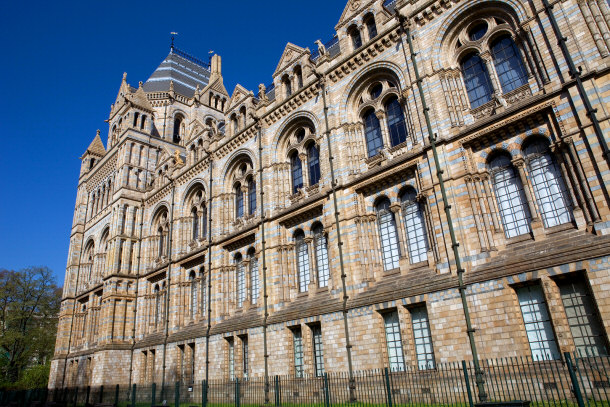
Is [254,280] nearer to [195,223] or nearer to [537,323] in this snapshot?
[195,223]

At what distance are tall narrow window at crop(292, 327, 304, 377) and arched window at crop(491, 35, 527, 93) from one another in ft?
48.0

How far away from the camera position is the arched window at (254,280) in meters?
25.7

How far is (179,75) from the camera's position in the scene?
2178 inches


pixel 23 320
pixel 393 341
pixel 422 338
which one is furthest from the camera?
pixel 23 320

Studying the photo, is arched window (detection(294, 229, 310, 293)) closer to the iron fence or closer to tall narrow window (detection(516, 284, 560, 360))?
the iron fence

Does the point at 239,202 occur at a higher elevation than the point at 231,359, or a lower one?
higher

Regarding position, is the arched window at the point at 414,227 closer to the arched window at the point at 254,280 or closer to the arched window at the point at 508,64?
the arched window at the point at 508,64

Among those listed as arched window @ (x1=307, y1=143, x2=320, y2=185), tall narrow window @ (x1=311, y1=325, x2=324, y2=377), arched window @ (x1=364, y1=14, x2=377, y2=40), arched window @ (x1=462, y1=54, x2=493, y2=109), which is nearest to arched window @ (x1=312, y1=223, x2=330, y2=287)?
tall narrow window @ (x1=311, y1=325, x2=324, y2=377)

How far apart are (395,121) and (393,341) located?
33.2 feet

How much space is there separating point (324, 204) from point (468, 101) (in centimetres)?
819

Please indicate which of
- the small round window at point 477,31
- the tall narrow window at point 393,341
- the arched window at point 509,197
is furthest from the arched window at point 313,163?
the arched window at point 509,197

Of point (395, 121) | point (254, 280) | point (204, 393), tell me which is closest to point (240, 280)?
point (254, 280)

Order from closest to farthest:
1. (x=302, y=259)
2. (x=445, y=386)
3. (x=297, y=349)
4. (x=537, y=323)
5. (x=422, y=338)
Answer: (x=537, y=323) → (x=445, y=386) → (x=422, y=338) → (x=297, y=349) → (x=302, y=259)

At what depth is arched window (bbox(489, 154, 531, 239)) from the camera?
51.7 feet
